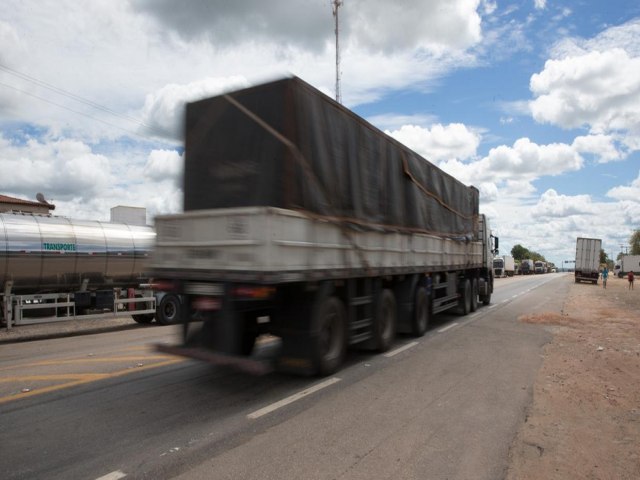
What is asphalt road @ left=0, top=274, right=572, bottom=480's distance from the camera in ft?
12.8

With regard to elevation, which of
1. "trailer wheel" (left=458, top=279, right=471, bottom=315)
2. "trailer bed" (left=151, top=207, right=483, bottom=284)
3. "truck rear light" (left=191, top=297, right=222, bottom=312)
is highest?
"trailer bed" (left=151, top=207, right=483, bottom=284)

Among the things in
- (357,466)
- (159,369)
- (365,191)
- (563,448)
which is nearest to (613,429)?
(563,448)

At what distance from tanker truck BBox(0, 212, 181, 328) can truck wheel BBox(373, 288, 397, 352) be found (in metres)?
6.81

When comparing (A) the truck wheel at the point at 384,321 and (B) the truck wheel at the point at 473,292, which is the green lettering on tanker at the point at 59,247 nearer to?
(A) the truck wheel at the point at 384,321

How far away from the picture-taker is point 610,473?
3.90 metres

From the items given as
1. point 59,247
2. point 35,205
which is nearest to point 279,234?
point 59,247

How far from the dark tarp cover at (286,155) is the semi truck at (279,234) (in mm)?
15

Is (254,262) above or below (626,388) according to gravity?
above

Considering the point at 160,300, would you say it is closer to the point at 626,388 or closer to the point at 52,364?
the point at 52,364

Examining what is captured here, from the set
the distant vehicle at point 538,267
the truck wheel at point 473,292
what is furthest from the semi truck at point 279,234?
the distant vehicle at point 538,267

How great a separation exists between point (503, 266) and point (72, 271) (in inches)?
2507

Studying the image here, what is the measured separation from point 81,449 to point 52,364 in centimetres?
414

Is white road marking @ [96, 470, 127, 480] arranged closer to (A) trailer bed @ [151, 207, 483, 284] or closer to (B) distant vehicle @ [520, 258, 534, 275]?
(A) trailer bed @ [151, 207, 483, 284]

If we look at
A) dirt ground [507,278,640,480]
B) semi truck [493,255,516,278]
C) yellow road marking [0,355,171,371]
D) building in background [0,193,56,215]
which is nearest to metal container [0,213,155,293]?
yellow road marking [0,355,171,371]
